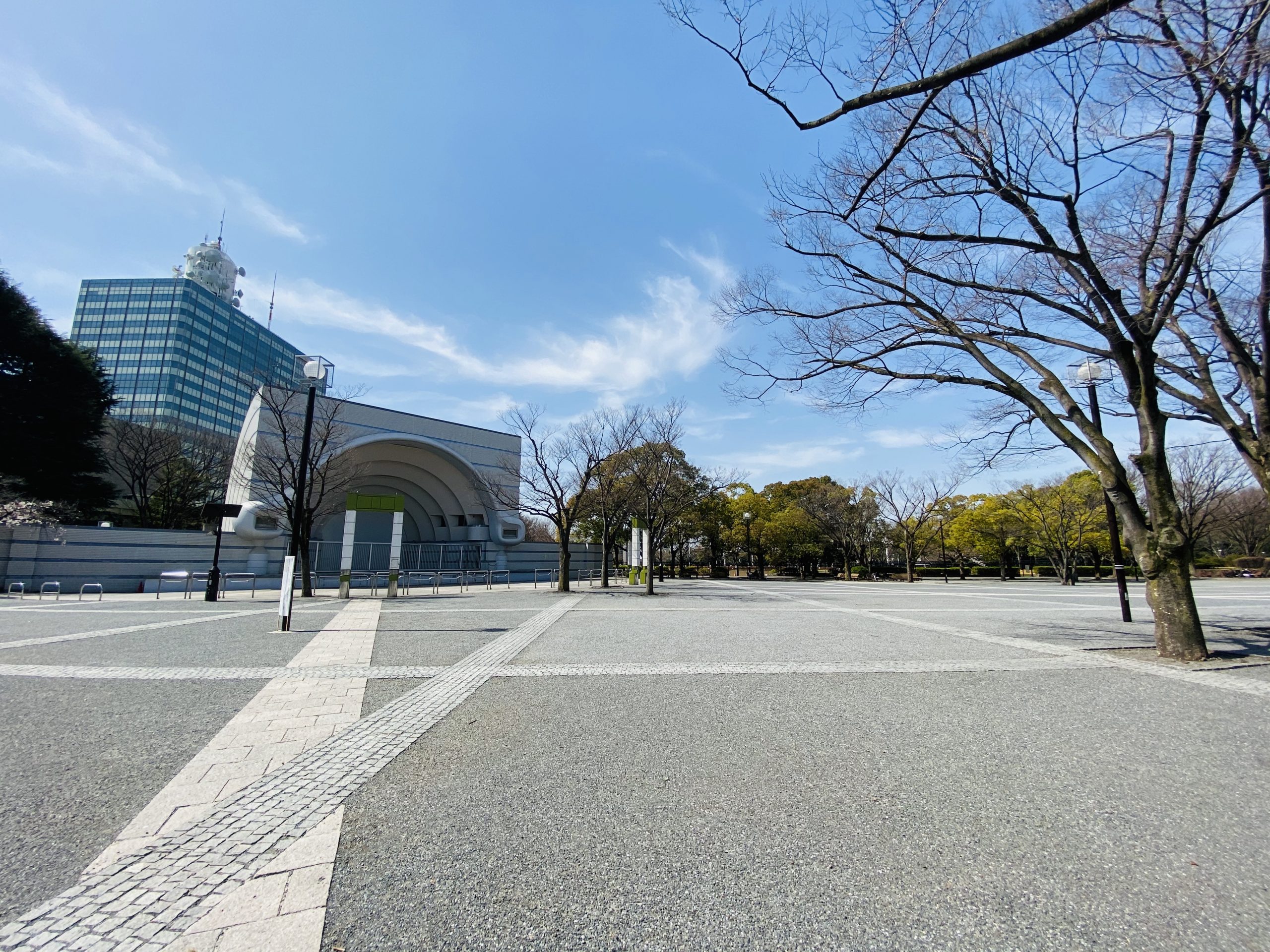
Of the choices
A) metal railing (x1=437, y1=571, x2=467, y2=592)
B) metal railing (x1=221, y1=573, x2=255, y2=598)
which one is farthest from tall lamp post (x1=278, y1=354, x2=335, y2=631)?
metal railing (x1=437, y1=571, x2=467, y2=592)

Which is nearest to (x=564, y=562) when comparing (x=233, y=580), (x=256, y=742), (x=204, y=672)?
(x=233, y=580)

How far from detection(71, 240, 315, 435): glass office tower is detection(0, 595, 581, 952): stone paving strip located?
248 ft

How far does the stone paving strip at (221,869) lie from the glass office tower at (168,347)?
75634 millimetres

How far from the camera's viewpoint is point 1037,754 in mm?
3756

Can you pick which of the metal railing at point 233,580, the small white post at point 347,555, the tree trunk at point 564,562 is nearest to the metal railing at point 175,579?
the metal railing at point 233,580

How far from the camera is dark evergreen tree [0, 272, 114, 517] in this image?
23.3 m

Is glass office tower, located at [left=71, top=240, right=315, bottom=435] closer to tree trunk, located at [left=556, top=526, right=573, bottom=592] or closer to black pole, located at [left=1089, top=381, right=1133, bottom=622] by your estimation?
tree trunk, located at [left=556, top=526, right=573, bottom=592]

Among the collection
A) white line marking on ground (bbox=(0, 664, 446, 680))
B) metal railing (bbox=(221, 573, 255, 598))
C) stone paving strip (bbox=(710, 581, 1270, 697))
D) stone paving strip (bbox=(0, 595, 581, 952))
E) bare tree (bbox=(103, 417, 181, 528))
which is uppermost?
bare tree (bbox=(103, 417, 181, 528))

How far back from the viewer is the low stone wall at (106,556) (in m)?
18.2

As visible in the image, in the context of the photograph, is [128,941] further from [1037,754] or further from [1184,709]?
[1184,709]

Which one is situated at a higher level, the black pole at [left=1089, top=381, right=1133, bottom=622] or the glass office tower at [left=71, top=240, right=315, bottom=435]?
the glass office tower at [left=71, top=240, right=315, bottom=435]

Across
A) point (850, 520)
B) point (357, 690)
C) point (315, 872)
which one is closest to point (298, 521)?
point (357, 690)

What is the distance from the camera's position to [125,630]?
29.7 feet

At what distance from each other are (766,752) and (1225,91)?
24.1ft
